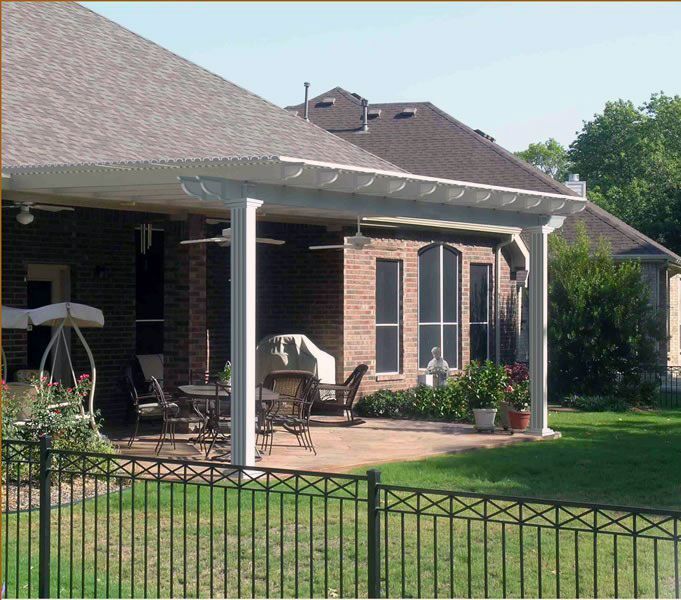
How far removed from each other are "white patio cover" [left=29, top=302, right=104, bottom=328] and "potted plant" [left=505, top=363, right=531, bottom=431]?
6403mm

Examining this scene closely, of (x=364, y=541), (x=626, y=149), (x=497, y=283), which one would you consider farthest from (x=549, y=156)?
(x=364, y=541)

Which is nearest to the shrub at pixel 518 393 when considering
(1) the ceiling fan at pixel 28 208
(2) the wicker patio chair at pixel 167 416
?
(2) the wicker patio chair at pixel 167 416

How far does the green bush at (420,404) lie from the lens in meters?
19.1

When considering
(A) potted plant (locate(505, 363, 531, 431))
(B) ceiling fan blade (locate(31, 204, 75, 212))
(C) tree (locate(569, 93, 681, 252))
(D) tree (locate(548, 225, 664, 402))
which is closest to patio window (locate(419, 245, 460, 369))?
(D) tree (locate(548, 225, 664, 402))

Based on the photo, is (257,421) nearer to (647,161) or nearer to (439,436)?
(439,436)

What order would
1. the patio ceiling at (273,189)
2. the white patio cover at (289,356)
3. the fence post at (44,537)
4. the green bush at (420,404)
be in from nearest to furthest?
the fence post at (44,537) → the patio ceiling at (273,189) → the white patio cover at (289,356) → the green bush at (420,404)

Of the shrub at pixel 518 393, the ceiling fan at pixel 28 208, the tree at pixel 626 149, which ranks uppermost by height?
the tree at pixel 626 149

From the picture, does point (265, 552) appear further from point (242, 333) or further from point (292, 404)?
point (292, 404)

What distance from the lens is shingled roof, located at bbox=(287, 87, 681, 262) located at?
27844 millimetres

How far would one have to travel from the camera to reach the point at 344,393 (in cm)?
1953

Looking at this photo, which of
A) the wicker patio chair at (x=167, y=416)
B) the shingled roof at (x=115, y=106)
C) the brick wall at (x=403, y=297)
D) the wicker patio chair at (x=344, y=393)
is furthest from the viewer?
the brick wall at (x=403, y=297)

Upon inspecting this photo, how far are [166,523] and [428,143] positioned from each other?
20531 millimetres

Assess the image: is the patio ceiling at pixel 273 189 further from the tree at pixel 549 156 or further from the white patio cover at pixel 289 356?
the tree at pixel 549 156

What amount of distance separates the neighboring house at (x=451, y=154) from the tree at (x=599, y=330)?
2.67 meters
